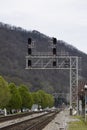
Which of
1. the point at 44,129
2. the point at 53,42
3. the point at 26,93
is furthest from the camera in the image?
the point at 26,93

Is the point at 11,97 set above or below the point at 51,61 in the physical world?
below

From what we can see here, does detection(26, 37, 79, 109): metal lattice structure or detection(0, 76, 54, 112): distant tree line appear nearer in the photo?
detection(26, 37, 79, 109): metal lattice structure

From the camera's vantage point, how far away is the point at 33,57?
82750 mm

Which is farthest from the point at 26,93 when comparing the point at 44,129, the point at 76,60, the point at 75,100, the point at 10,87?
the point at 44,129

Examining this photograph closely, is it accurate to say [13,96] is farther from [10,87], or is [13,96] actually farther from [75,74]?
[75,74]

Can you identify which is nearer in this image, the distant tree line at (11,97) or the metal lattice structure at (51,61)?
the metal lattice structure at (51,61)

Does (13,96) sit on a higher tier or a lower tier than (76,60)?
lower

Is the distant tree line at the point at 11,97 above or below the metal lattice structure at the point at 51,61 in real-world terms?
below

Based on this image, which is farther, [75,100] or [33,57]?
[75,100]

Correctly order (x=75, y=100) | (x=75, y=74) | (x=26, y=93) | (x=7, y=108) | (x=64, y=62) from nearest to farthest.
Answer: (x=64, y=62) < (x=75, y=74) < (x=75, y=100) < (x=7, y=108) < (x=26, y=93)

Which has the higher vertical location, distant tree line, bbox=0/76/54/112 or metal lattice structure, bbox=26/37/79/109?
metal lattice structure, bbox=26/37/79/109

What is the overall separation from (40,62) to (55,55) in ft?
17.8

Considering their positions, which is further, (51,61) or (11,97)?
(11,97)

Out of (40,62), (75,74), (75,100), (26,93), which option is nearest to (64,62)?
(40,62)
